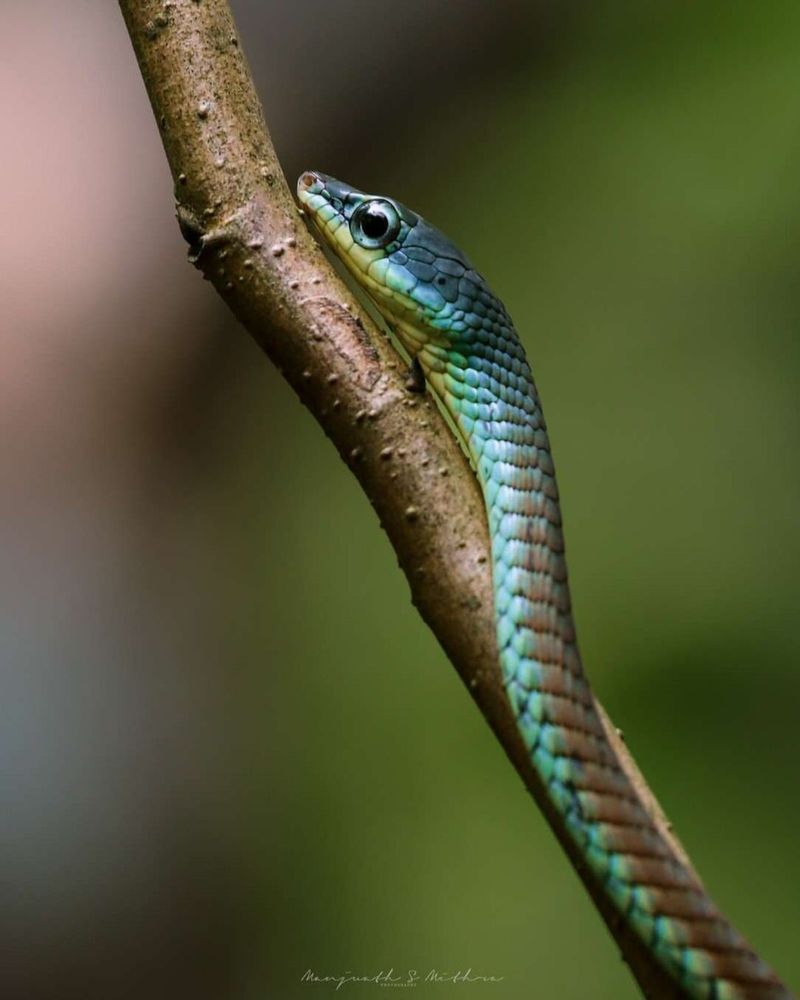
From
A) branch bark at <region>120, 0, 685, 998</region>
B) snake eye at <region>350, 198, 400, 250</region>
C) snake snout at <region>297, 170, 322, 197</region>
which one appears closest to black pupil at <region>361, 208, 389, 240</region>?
snake eye at <region>350, 198, 400, 250</region>

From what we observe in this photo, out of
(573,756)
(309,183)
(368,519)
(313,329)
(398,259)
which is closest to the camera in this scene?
(573,756)

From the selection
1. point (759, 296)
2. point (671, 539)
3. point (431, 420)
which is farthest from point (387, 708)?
point (431, 420)

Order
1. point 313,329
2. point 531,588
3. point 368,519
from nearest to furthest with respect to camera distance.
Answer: point 531,588
point 313,329
point 368,519

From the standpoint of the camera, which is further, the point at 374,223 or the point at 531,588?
the point at 374,223

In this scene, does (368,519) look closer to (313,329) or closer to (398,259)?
(398,259)

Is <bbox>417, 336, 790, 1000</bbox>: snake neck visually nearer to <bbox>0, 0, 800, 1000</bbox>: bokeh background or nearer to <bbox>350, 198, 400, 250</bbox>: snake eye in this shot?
<bbox>350, 198, 400, 250</bbox>: snake eye

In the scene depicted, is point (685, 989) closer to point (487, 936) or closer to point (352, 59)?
point (487, 936)

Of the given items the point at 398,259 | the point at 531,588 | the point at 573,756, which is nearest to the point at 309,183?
the point at 398,259
